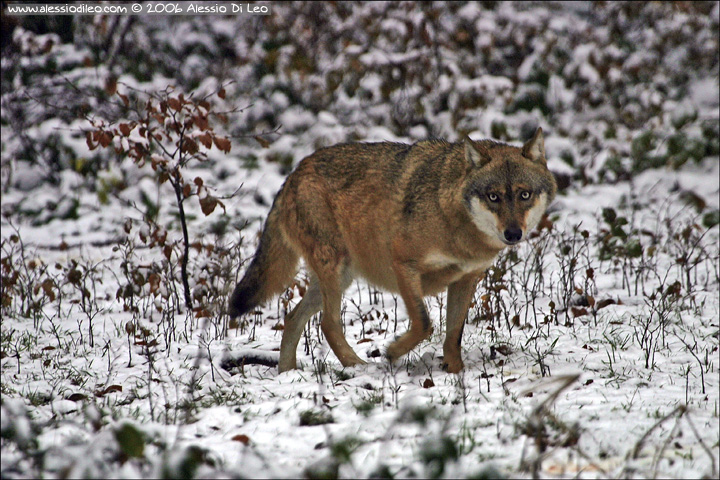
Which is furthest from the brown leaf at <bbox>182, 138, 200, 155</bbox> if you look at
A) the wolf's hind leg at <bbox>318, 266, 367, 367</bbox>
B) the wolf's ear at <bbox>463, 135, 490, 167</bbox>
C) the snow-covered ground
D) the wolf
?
the wolf's ear at <bbox>463, 135, 490, 167</bbox>

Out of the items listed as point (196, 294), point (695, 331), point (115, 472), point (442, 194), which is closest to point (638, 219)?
point (695, 331)

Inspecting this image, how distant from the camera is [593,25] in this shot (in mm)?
15164

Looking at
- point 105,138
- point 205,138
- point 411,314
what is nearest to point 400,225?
point 411,314

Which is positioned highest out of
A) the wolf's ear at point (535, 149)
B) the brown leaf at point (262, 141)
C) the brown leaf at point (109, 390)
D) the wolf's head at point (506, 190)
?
the brown leaf at point (262, 141)

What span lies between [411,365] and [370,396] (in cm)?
83

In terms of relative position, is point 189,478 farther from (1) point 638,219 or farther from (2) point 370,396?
(1) point 638,219

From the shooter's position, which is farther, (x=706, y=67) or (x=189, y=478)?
(x=706, y=67)

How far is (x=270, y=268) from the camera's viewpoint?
5207mm

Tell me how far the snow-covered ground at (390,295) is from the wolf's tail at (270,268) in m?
0.47

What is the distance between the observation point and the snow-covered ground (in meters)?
2.89

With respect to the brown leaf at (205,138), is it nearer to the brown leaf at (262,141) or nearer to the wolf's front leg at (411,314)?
the brown leaf at (262,141)

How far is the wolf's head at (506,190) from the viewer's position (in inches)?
166

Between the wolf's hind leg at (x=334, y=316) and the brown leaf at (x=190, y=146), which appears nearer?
the wolf's hind leg at (x=334, y=316)

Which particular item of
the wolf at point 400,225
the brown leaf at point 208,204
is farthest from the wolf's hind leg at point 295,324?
the brown leaf at point 208,204
